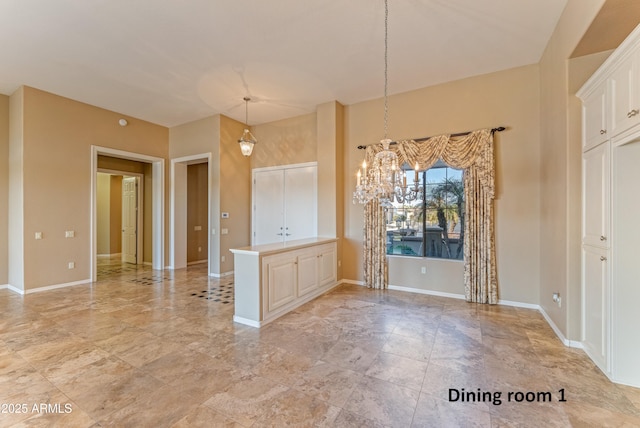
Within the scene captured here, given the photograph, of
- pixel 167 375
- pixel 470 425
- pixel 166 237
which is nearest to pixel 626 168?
pixel 470 425

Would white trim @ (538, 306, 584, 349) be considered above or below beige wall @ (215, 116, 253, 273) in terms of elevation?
below

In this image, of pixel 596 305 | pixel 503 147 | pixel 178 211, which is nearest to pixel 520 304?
pixel 596 305

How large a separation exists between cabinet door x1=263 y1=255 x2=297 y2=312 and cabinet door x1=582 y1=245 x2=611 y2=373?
3.40 meters

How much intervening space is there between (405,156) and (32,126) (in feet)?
22.1

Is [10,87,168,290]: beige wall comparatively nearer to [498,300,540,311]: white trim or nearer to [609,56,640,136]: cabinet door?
[498,300,540,311]: white trim

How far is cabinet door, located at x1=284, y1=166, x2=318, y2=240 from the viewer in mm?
6164

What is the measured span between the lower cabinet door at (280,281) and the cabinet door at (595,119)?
145 inches

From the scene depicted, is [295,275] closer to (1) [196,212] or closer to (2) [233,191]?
(2) [233,191]

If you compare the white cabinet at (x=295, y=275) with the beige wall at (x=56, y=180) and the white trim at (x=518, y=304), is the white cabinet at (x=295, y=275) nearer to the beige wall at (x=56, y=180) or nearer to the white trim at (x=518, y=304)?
the white trim at (x=518, y=304)

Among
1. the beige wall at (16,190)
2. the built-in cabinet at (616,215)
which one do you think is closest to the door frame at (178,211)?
→ the beige wall at (16,190)

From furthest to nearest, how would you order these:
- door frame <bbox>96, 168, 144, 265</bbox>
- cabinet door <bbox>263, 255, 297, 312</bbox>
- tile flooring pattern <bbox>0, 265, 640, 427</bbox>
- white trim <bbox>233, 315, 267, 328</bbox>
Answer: door frame <bbox>96, 168, 144, 265</bbox>
cabinet door <bbox>263, 255, 297, 312</bbox>
white trim <bbox>233, 315, 267, 328</bbox>
tile flooring pattern <bbox>0, 265, 640, 427</bbox>

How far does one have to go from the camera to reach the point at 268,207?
681cm

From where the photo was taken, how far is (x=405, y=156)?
4.92 meters

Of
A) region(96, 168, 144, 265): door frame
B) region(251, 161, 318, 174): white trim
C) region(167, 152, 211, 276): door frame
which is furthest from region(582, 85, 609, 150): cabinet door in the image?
region(96, 168, 144, 265): door frame
